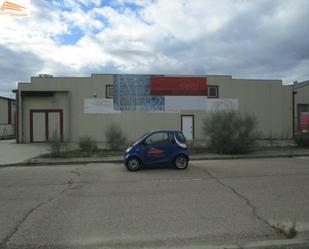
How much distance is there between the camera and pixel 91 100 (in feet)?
108

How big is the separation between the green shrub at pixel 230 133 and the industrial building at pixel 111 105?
11259 mm

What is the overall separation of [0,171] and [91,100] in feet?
58.8

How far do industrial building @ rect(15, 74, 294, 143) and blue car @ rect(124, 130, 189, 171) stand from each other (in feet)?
58.7

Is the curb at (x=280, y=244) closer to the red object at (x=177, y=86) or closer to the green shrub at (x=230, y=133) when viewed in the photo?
the green shrub at (x=230, y=133)

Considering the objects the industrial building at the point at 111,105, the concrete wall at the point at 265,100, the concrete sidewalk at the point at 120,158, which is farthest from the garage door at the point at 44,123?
the concrete wall at the point at 265,100

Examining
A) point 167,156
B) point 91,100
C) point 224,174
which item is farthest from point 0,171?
point 91,100

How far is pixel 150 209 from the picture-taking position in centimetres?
796

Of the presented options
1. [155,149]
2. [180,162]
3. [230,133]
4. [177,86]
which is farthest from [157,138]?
[177,86]

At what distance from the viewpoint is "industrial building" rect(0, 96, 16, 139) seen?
47.1 meters

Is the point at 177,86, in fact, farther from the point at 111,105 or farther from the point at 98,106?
the point at 98,106

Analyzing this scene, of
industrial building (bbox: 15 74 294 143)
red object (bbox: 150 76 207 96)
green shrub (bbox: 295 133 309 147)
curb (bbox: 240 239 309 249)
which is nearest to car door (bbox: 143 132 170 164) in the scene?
curb (bbox: 240 239 309 249)

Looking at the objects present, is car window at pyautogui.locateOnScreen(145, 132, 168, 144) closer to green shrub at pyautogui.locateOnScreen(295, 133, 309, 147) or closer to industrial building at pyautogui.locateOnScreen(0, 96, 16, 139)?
green shrub at pyautogui.locateOnScreen(295, 133, 309, 147)

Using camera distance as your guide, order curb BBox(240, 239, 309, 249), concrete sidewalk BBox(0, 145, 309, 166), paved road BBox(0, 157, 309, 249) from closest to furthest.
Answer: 1. curb BBox(240, 239, 309, 249)
2. paved road BBox(0, 157, 309, 249)
3. concrete sidewalk BBox(0, 145, 309, 166)

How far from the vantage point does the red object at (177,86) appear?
33531 mm
